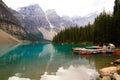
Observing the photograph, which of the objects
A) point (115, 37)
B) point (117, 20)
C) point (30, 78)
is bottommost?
point (30, 78)

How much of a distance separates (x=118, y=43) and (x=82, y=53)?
17737mm

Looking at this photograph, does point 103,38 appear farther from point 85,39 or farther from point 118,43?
point 85,39

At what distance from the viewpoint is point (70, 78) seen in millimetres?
27484

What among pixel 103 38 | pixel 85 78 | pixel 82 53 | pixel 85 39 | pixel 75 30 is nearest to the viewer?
pixel 85 78

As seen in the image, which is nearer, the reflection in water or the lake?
the reflection in water

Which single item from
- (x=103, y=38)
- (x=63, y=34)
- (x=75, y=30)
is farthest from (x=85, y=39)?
(x=103, y=38)

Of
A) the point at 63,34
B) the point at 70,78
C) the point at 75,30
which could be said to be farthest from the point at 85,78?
the point at 63,34

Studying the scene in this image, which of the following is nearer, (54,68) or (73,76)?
(73,76)

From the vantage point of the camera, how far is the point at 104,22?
8888cm

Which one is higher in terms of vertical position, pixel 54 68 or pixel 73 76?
pixel 73 76

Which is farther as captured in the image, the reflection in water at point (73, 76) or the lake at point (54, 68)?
the lake at point (54, 68)

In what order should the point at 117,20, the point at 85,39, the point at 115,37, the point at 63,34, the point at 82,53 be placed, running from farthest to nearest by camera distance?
the point at 63,34 → the point at 85,39 → the point at 115,37 → the point at 117,20 → the point at 82,53

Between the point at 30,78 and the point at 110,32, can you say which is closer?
the point at 30,78

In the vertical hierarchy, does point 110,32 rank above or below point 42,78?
above
